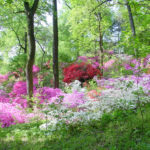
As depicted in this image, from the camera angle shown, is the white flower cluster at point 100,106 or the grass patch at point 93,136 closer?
the grass patch at point 93,136

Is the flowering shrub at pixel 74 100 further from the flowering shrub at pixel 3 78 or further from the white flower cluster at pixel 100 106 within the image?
the flowering shrub at pixel 3 78

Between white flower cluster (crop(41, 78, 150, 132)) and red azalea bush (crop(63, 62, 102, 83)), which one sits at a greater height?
red azalea bush (crop(63, 62, 102, 83))

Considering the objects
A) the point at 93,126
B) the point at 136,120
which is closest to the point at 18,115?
the point at 93,126

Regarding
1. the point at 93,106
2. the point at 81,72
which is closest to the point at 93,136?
the point at 93,106

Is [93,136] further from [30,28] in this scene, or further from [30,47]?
[30,28]

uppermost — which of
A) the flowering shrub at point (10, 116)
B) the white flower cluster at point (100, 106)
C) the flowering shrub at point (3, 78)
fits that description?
the flowering shrub at point (3, 78)

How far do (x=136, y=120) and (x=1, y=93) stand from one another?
7.88 metres

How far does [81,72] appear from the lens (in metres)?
9.86

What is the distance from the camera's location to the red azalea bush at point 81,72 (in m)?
9.80

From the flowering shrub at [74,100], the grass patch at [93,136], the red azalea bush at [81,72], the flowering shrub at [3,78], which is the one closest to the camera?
the grass patch at [93,136]

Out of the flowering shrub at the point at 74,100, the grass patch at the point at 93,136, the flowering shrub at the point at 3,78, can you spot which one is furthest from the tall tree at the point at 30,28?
the flowering shrub at the point at 3,78

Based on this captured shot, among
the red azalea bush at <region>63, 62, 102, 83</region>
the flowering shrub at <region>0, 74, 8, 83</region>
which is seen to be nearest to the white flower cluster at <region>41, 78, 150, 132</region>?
the red azalea bush at <region>63, 62, 102, 83</region>

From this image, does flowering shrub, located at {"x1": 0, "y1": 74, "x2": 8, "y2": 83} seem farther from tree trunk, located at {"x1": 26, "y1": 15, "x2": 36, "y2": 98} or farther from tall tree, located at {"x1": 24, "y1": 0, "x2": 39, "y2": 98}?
tall tree, located at {"x1": 24, "y1": 0, "x2": 39, "y2": 98}

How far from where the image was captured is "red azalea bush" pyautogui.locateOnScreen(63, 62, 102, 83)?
386 inches
